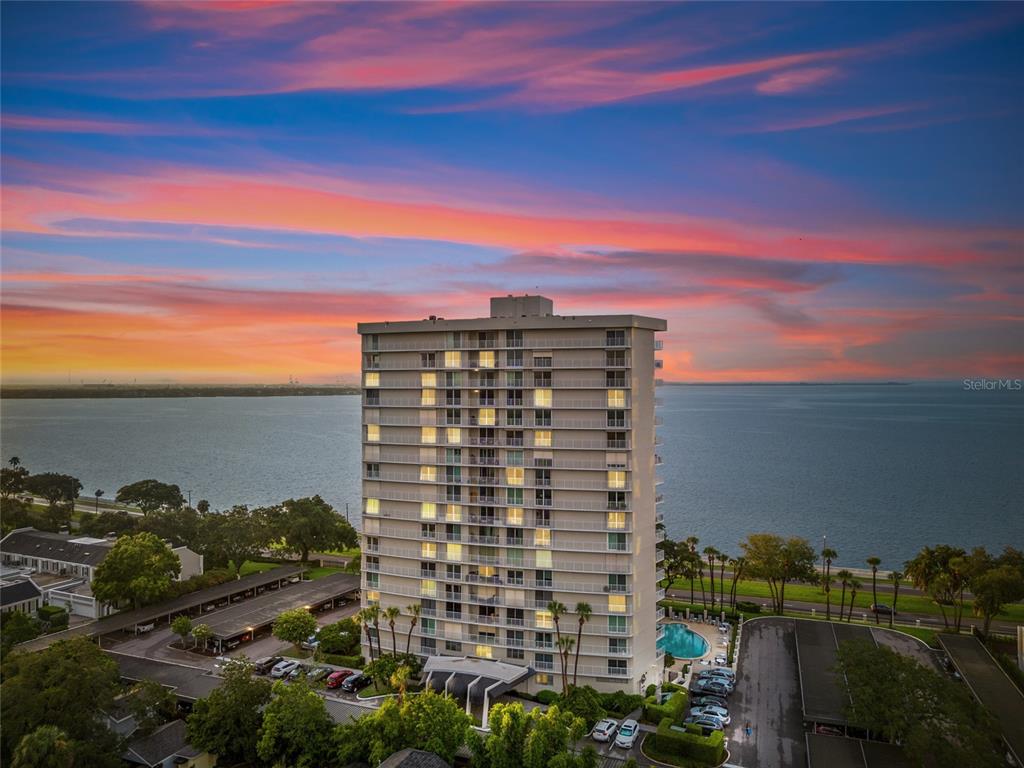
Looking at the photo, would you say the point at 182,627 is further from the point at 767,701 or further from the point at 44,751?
the point at 767,701

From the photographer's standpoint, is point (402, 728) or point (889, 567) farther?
point (889, 567)

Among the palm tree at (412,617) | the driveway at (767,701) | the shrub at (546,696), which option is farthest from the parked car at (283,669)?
the driveway at (767,701)

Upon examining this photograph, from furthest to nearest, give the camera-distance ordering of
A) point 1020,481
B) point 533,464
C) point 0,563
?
point 1020,481 → point 0,563 → point 533,464

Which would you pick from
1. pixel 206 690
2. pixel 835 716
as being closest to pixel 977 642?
pixel 835 716

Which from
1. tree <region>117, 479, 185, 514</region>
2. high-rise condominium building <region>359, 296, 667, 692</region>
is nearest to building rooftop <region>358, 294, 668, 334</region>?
high-rise condominium building <region>359, 296, 667, 692</region>

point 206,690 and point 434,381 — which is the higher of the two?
point 434,381

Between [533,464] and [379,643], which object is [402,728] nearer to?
[379,643]
